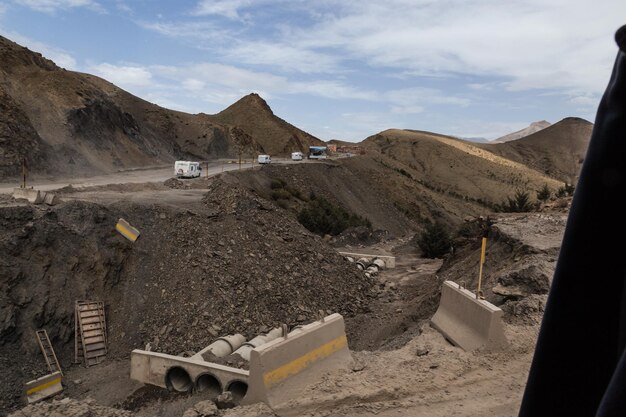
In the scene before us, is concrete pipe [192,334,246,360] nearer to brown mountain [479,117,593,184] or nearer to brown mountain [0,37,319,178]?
brown mountain [0,37,319,178]

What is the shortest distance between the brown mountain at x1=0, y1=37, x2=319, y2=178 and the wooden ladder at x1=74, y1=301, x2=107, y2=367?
17.0 meters

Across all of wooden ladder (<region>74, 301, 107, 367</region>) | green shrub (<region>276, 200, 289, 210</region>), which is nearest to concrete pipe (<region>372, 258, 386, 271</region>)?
green shrub (<region>276, 200, 289, 210</region>)

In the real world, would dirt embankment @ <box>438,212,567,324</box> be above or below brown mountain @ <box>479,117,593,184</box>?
below

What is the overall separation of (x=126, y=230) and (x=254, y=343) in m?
6.62

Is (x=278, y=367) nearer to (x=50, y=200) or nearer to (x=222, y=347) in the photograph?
(x=222, y=347)

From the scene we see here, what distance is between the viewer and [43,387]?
11352 millimetres

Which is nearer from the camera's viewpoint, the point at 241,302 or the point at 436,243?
the point at 241,302

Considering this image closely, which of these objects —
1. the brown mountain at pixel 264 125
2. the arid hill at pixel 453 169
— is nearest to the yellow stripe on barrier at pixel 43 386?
the arid hill at pixel 453 169

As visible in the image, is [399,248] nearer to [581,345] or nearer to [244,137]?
[581,345]

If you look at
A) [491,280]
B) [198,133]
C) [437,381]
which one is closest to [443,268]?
[491,280]

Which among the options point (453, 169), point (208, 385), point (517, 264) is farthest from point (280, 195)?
point (453, 169)

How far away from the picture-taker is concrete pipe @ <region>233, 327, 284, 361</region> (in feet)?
35.8

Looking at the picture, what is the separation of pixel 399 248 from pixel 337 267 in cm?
1290

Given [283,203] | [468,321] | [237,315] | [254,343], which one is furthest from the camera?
[283,203]
